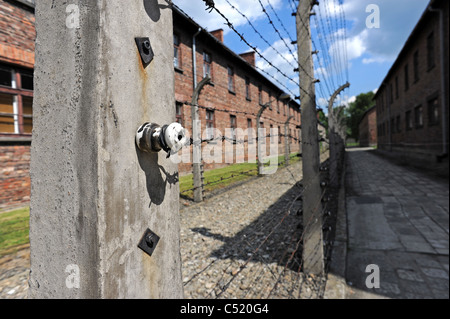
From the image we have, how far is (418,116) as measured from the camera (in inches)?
614

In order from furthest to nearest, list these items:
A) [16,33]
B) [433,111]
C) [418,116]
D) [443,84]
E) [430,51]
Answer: [418,116]
[430,51]
[433,111]
[443,84]
[16,33]

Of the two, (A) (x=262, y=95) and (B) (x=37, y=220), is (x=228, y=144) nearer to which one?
(A) (x=262, y=95)

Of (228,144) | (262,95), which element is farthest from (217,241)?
(262,95)

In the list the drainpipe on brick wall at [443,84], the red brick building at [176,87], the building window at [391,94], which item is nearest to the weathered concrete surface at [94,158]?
the red brick building at [176,87]

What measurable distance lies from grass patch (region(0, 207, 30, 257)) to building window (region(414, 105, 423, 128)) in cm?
1889

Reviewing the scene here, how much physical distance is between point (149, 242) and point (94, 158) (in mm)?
386

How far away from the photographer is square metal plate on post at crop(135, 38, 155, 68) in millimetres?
908

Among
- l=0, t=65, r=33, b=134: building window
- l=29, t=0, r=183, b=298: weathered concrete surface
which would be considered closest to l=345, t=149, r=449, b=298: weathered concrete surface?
l=29, t=0, r=183, b=298: weathered concrete surface

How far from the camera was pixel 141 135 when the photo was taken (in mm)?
878

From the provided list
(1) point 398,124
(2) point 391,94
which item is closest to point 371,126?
(2) point 391,94

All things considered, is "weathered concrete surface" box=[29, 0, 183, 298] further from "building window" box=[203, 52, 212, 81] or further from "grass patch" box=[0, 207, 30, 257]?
"building window" box=[203, 52, 212, 81]

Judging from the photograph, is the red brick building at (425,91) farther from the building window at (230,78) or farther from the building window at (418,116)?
the building window at (230,78)

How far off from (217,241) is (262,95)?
18103 mm

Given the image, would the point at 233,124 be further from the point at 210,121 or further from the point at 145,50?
the point at 145,50
